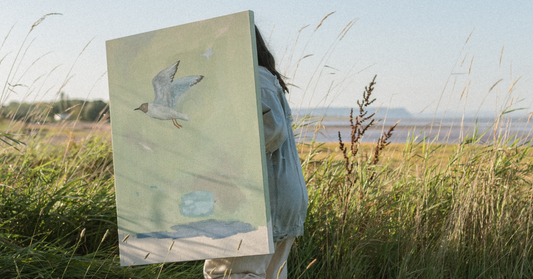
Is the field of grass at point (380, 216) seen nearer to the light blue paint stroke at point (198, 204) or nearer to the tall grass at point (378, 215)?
the tall grass at point (378, 215)

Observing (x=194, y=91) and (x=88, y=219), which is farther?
(x=88, y=219)

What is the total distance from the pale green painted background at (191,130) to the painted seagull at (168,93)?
0.02 m

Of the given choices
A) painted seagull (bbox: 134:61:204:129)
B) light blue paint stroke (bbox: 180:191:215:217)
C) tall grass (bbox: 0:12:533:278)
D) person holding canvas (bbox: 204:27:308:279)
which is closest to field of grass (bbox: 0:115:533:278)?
tall grass (bbox: 0:12:533:278)

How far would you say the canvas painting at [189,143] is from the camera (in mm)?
1317

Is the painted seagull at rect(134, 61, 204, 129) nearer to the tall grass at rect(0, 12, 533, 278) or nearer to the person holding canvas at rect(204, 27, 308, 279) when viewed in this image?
the person holding canvas at rect(204, 27, 308, 279)

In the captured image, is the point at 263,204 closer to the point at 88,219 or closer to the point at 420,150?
the point at 88,219

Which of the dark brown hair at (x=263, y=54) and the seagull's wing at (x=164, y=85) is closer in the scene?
the seagull's wing at (x=164, y=85)

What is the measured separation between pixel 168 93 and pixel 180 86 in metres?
0.05

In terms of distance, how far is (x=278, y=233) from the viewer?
5.20 ft

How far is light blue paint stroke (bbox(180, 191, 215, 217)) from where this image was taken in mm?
1349

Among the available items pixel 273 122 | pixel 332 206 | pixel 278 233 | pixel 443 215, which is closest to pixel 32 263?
pixel 278 233

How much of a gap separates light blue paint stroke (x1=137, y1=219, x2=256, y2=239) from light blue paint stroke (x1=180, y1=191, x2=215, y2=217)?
0.03 m

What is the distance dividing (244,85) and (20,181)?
2040mm

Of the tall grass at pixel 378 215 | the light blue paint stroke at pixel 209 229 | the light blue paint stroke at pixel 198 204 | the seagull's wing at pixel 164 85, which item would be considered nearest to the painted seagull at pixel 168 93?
the seagull's wing at pixel 164 85
